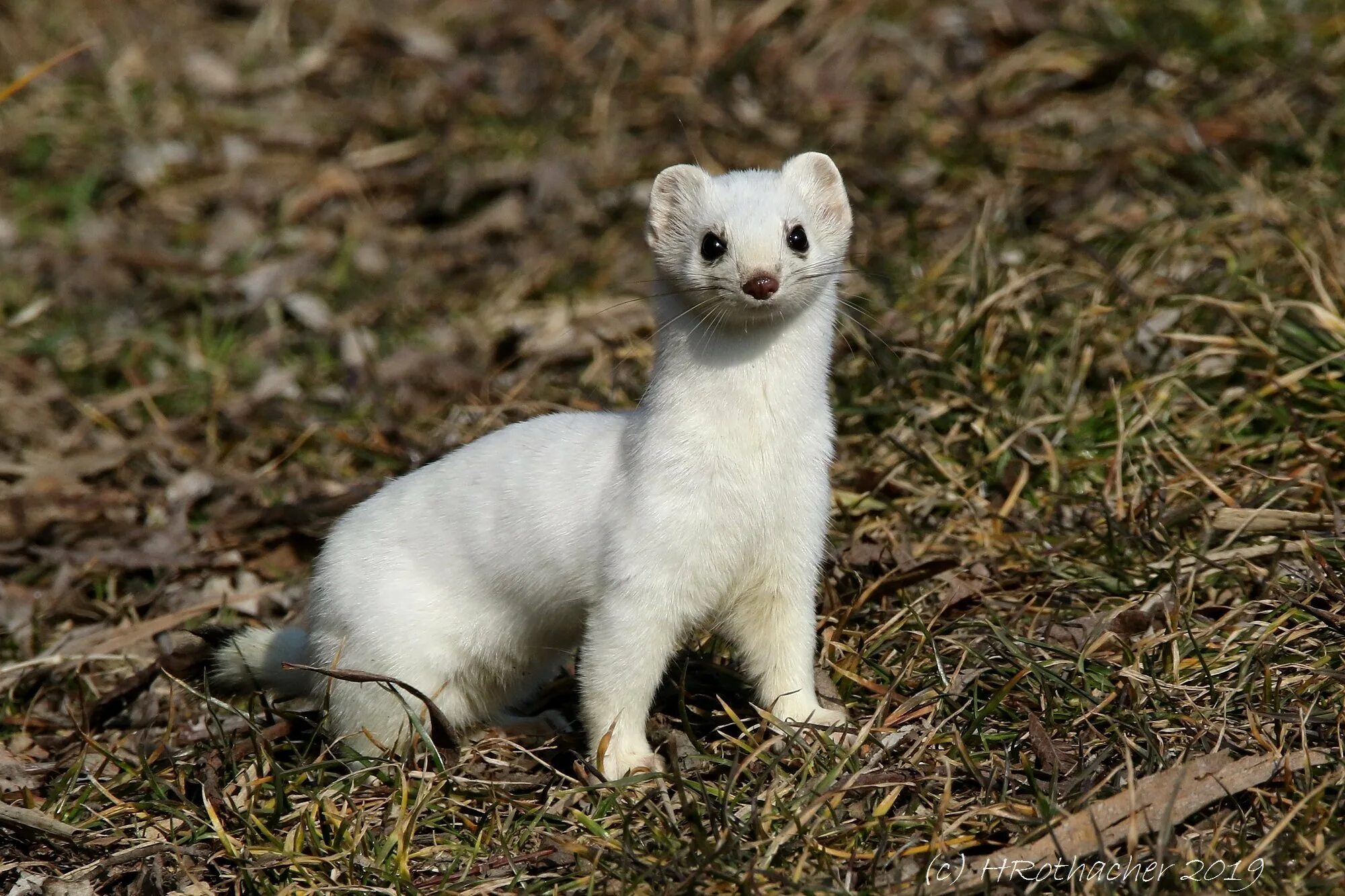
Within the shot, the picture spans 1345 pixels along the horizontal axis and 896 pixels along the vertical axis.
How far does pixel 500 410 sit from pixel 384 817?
2.37 metres

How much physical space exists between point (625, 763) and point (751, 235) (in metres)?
1.60

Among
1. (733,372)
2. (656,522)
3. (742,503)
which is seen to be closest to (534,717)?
(656,522)

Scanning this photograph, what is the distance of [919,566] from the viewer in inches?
199

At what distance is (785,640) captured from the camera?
4.45 m

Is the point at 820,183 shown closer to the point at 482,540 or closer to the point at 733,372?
the point at 733,372

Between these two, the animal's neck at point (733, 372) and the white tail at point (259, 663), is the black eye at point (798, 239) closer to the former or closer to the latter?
the animal's neck at point (733, 372)

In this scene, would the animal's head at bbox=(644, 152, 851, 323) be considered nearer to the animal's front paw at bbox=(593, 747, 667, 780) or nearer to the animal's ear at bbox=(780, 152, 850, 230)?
the animal's ear at bbox=(780, 152, 850, 230)

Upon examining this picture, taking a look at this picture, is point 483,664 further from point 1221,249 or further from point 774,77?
point 774,77

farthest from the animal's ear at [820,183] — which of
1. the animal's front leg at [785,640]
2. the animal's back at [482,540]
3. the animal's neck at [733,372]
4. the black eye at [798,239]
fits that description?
the animal's front leg at [785,640]

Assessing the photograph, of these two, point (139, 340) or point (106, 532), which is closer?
point (106, 532)

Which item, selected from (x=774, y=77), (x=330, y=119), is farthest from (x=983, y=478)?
(x=330, y=119)

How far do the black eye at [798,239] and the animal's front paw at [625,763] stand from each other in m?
1.57

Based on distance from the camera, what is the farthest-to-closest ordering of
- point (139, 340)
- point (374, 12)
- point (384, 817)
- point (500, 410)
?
point (374, 12) → point (139, 340) → point (500, 410) → point (384, 817)

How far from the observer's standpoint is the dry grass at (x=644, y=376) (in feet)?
13.5
